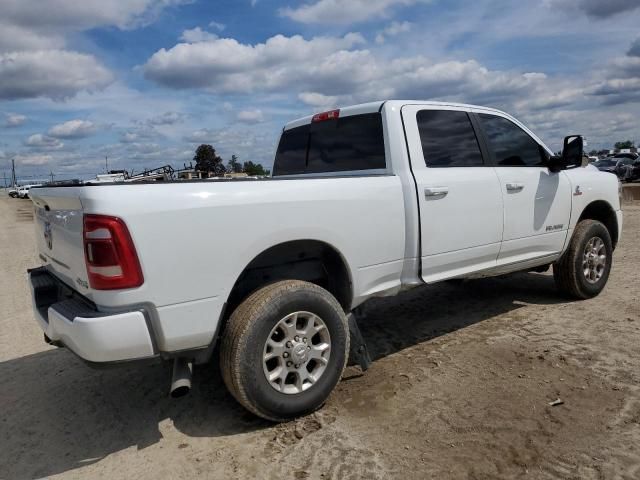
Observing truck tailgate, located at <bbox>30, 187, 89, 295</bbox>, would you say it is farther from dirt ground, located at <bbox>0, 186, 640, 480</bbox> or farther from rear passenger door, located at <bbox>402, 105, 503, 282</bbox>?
rear passenger door, located at <bbox>402, 105, 503, 282</bbox>

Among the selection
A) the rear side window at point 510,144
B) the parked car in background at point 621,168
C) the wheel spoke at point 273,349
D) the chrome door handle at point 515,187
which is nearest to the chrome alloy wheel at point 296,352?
the wheel spoke at point 273,349

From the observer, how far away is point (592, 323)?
4.84m

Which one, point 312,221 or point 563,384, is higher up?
point 312,221

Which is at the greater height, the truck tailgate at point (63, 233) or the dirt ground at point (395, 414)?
the truck tailgate at point (63, 233)

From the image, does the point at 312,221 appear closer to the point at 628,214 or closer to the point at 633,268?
the point at 633,268

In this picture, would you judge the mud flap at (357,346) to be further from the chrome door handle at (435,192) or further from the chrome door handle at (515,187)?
the chrome door handle at (515,187)

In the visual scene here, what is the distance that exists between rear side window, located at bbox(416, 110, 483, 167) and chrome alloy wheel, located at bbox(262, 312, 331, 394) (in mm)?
1597

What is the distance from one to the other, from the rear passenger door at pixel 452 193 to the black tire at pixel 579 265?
1.37 m

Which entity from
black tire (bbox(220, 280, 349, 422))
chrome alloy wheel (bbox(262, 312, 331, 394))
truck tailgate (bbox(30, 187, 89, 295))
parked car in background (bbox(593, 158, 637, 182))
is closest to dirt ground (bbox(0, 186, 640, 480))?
black tire (bbox(220, 280, 349, 422))

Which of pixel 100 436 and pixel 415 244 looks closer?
pixel 100 436

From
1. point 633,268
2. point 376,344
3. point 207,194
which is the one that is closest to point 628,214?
point 633,268

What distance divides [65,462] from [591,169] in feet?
18.2

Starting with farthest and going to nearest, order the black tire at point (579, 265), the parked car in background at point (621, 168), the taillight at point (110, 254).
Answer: the parked car in background at point (621, 168), the black tire at point (579, 265), the taillight at point (110, 254)

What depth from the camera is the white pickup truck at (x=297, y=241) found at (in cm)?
270
